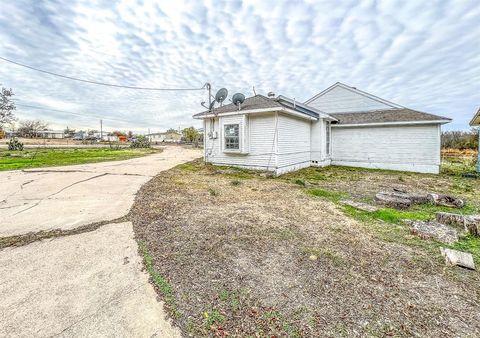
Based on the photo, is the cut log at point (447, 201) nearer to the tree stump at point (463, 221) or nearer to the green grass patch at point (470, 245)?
the tree stump at point (463, 221)

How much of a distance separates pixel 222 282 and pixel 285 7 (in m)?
10.9

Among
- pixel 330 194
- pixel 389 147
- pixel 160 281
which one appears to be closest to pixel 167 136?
pixel 389 147

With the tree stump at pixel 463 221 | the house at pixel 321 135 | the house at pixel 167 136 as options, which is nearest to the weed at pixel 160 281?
the tree stump at pixel 463 221

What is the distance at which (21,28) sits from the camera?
1198cm

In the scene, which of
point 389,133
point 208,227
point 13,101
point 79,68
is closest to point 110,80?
point 79,68

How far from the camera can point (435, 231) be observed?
3551 mm

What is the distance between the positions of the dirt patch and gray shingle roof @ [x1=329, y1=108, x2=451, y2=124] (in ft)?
33.8

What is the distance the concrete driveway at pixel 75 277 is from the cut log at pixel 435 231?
3.89 meters

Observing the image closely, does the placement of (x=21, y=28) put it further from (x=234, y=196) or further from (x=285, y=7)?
(x=234, y=196)

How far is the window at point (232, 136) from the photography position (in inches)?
410

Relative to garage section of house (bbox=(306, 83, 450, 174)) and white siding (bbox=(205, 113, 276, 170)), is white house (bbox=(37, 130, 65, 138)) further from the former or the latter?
garage section of house (bbox=(306, 83, 450, 174))

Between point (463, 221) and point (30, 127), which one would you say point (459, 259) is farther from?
point (30, 127)

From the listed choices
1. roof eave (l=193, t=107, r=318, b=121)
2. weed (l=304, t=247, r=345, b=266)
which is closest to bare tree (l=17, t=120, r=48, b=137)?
roof eave (l=193, t=107, r=318, b=121)

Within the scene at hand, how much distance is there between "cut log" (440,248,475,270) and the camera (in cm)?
262
